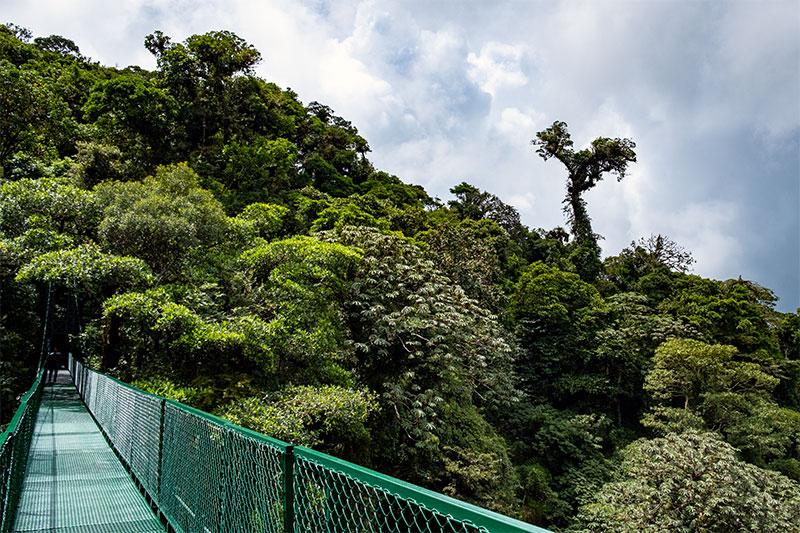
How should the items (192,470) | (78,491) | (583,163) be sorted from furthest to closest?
(583,163) < (78,491) < (192,470)

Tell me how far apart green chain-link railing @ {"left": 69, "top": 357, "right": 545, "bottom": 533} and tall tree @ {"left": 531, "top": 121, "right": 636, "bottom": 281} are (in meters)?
24.9

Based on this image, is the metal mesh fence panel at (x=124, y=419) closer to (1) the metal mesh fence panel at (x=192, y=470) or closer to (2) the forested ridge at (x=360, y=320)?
(1) the metal mesh fence panel at (x=192, y=470)

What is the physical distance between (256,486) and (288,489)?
47cm


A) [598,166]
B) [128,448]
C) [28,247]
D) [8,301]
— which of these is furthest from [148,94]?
[598,166]

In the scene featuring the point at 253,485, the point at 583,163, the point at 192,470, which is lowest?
the point at 192,470

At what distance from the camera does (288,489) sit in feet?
5.54

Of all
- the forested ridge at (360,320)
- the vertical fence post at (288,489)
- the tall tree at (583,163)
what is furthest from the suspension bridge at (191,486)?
the tall tree at (583,163)

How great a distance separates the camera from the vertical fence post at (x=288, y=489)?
1.67 meters

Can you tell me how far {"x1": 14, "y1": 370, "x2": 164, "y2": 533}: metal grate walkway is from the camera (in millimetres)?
3072

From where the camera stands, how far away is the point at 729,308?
20031 millimetres

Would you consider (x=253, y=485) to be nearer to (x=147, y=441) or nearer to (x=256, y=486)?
(x=256, y=486)

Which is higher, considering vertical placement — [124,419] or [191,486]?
[124,419]

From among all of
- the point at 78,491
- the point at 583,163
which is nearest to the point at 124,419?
the point at 78,491

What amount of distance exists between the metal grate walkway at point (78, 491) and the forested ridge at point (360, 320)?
148 centimetres
